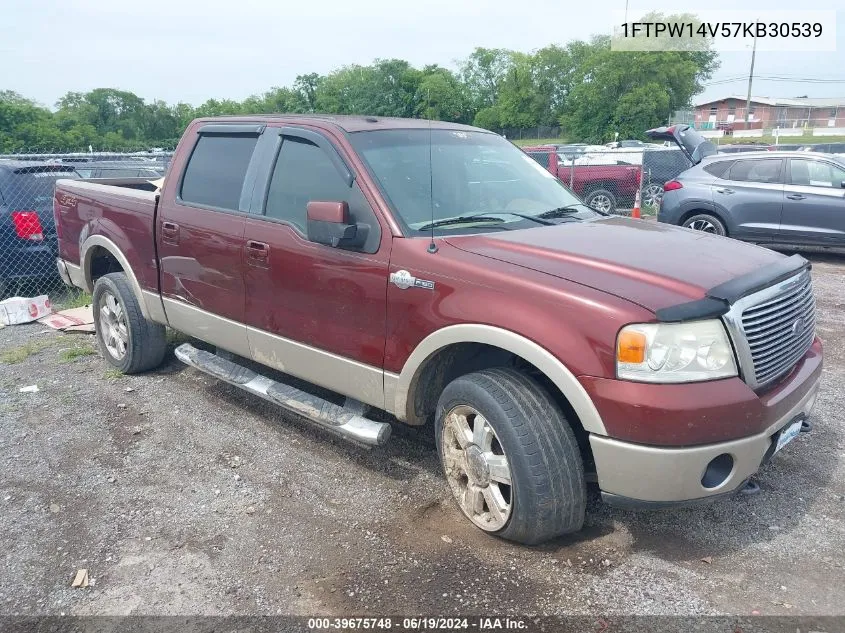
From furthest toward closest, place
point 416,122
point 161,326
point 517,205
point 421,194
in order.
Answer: point 161,326 → point 416,122 → point 517,205 → point 421,194

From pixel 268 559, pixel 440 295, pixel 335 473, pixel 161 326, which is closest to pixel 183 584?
pixel 268 559

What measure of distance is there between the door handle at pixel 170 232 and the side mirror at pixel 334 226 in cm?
154

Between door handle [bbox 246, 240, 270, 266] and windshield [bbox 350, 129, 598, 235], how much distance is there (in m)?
0.81

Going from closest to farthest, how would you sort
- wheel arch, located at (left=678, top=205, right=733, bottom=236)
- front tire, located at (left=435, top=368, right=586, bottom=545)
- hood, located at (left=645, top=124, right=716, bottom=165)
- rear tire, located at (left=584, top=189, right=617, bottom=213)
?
front tire, located at (left=435, top=368, right=586, bottom=545)
wheel arch, located at (left=678, top=205, right=733, bottom=236)
hood, located at (left=645, top=124, right=716, bottom=165)
rear tire, located at (left=584, top=189, right=617, bottom=213)

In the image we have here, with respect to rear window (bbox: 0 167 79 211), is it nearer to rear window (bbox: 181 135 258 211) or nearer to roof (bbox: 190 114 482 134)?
rear window (bbox: 181 135 258 211)

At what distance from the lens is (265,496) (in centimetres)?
373

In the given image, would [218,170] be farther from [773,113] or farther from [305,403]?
[773,113]

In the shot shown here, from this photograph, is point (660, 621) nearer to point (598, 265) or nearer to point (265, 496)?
point (598, 265)

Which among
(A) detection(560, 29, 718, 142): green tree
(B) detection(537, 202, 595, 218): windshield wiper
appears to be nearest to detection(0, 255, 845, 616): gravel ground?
(B) detection(537, 202, 595, 218): windshield wiper

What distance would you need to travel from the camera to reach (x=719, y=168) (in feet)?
35.0

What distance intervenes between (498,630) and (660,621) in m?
0.64

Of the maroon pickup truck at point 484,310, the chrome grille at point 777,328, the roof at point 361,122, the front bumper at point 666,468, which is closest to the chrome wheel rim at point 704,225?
the maroon pickup truck at point 484,310

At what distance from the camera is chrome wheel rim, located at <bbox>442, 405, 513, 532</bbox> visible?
3129 mm

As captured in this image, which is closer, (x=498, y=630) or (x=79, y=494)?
(x=498, y=630)
